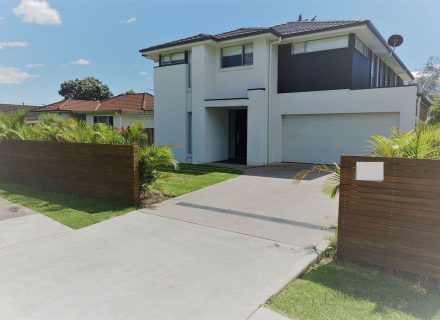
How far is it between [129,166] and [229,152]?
10.5 meters

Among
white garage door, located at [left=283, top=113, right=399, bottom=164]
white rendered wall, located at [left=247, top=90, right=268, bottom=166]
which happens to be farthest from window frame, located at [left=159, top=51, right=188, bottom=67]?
white garage door, located at [left=283, top=113, right=399, bottom=164]

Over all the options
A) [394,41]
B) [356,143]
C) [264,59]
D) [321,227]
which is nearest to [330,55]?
[264,59]

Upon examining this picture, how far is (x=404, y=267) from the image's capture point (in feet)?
13.9

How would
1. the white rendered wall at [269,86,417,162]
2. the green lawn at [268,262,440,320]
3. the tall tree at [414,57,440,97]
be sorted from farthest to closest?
the tall tree at [414,57,440,97] < the white rendered wall at [269,86,417,162] < the green lawn at [268,262,440,320]

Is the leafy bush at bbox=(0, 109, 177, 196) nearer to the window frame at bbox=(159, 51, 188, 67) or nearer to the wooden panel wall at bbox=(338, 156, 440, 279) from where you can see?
the wooden panel wall at bbox=(338, 156, 440, 279)

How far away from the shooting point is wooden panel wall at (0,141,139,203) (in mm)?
7992

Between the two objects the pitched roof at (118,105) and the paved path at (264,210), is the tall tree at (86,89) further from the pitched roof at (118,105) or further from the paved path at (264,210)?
the paved path at (264,210)

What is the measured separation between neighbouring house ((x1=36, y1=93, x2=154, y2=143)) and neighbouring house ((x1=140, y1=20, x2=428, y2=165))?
6.77m

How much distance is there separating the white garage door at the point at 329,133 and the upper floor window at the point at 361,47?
3.16 meters

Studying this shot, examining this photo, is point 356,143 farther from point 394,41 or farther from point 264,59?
point 394,41

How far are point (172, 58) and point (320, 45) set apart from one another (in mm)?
7357

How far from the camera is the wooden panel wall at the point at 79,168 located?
7.99 meters

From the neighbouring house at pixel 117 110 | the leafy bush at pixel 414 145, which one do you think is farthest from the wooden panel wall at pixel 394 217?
the neighbouring house at pixel 117 110

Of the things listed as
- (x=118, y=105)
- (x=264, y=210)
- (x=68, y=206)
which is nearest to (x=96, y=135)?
(x=68, y=206)
